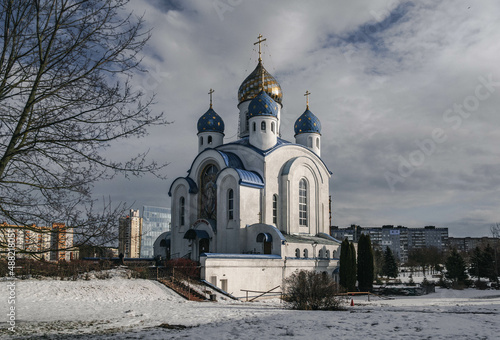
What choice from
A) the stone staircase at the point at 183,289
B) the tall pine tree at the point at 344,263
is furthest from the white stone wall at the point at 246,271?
the tall pine tree at the point at 344,263

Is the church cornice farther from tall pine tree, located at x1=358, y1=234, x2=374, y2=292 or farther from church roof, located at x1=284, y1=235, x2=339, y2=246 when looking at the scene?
tall pine tree, located at x1=358, y1=234, x2=374, y2=292

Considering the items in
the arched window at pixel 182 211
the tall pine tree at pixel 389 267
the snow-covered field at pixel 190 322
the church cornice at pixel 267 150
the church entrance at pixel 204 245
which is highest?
the church cornice at pixel 267 150

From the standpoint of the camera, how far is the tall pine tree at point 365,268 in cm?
2667

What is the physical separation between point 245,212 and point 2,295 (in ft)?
44.0

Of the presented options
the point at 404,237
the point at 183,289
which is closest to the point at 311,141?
the point at 183,289

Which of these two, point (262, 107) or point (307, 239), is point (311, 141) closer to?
point (262, 107)

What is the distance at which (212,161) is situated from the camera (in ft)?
86.9

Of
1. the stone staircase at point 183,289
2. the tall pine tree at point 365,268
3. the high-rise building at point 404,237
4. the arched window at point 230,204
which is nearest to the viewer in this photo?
the stone staircase at point 183,289

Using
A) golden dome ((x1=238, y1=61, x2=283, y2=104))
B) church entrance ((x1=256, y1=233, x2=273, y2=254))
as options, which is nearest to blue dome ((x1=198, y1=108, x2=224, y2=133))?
golden dome ((x1=238, y1=61, x2=283, y2=104))

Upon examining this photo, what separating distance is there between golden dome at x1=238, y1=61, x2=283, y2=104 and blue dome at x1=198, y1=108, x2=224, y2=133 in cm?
254

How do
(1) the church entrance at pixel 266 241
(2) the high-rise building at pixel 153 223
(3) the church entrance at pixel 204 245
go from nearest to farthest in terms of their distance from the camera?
(1) the church entrance at pixel 266 241
(3) the church entrance at pixel 204 245
(2) the high-rise building at pixel 153 223

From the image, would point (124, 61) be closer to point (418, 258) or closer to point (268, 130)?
point (268, 130)

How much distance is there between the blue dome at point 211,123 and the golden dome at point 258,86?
8.34ft

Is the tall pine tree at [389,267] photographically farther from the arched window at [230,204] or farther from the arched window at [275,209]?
the arched window at [230,204]
